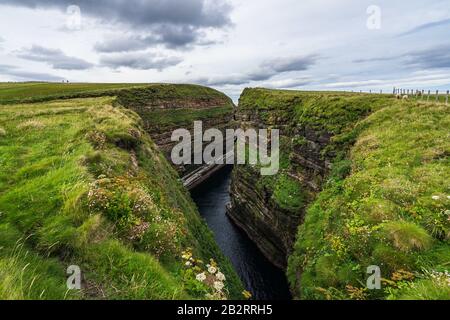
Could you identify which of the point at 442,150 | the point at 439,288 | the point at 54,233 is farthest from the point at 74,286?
the point at 442,150

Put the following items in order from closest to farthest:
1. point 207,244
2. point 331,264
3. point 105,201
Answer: point 105,201, point 331,264, point 207,244

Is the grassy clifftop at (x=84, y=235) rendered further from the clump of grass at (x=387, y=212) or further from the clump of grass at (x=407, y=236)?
the clump of grass at (x=407, y=236)

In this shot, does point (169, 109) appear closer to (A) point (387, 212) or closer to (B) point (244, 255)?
(B) point (244, 255)

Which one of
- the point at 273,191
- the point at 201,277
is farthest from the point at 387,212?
the point at 273,191

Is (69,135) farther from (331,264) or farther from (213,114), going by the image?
(213,114)

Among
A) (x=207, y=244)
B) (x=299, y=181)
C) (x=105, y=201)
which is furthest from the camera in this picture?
(x=299, y=181)

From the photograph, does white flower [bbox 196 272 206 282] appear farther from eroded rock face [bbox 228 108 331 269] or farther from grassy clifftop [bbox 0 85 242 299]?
eroded rock face [bbox 228 108 331 269]

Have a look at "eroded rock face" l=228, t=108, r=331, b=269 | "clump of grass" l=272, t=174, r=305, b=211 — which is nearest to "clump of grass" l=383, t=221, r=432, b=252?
"eroded rock face" l=228, t=108, r=331, b=269
